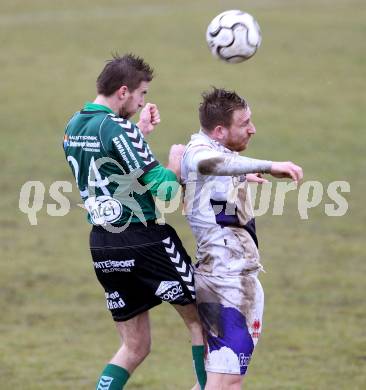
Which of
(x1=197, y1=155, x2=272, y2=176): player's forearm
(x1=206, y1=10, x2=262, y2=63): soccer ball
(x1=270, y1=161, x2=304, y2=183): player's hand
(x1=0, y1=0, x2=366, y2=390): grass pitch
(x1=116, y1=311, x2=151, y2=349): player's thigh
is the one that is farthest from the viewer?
(x1=0, y1=0, x2=366, y2=390): grass pitch

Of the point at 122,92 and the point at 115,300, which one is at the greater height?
the point at 122,92

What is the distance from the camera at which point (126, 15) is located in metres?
33.2

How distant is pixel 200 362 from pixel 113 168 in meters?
1.44

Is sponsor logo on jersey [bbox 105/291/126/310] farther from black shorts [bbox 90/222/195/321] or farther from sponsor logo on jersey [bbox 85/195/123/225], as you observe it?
sponsor logo on jersey [bbox 85/195/123/225]

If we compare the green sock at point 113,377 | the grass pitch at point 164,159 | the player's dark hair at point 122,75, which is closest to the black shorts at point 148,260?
the green sock at point 113,377

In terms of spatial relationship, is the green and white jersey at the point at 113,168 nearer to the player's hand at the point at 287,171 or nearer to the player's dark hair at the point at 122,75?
the player's dark hair at the point at 122,75

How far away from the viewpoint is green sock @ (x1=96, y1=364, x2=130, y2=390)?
24.0 ft

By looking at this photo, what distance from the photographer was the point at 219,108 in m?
6.91

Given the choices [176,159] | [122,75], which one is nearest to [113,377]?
[176,159]

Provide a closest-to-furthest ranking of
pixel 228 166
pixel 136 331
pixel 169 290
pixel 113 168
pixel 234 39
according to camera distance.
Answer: pixel 228 166 < pixel 113 168 < pixel 169 290 < pixel 136 331 < pixel 234 39

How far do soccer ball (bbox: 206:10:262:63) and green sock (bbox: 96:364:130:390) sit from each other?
2351 millimetres

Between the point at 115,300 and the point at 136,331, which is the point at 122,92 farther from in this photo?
the point at 136,331

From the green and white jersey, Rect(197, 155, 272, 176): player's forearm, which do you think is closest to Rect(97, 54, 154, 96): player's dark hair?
the green and white jersey

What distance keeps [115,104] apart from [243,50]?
128 centimetres
